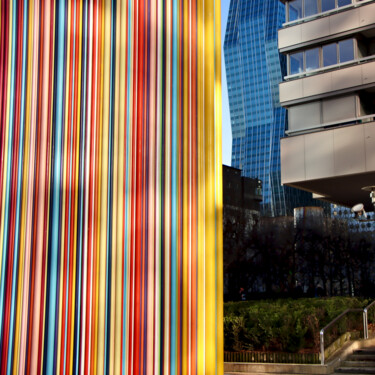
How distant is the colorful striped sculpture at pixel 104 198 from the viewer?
271 cm

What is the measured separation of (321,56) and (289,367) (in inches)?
404

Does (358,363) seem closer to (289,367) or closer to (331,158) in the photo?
(289,367)

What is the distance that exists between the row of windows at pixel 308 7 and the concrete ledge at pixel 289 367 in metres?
10.5

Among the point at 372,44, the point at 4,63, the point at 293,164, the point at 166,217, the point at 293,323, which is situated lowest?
the point at 293,323

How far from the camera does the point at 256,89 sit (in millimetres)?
110375

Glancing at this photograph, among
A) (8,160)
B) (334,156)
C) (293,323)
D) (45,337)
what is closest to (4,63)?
(8,160)

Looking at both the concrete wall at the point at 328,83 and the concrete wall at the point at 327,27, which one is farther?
the concrete wall at the point at 327,27

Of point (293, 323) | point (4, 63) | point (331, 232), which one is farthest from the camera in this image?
point (331, 232)

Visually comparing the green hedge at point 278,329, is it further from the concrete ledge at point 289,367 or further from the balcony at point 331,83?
the balcony at point 331,83

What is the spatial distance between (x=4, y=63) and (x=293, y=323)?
13.0 meters

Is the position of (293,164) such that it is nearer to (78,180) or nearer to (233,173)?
(78,180)

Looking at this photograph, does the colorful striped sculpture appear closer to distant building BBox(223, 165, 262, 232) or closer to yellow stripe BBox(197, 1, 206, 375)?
yellow stripe BBox(197, 1, 206, 375)

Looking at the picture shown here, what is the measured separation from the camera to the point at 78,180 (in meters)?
2.83

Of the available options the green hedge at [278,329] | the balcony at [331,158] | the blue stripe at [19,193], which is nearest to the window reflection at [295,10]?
the balcony at [331,158]
